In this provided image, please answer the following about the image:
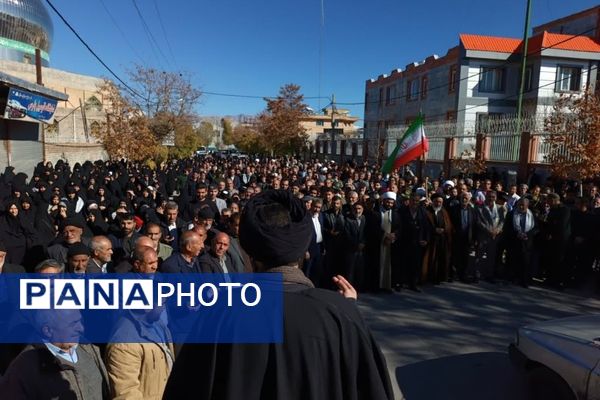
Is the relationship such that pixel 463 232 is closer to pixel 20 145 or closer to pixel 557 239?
pixel 557 239

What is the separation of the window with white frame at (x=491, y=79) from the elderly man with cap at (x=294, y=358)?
29.6 m

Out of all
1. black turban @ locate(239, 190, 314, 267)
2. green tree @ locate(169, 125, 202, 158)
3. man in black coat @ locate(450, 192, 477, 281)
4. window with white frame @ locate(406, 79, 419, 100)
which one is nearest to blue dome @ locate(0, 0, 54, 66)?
green tree @ locate(169, 125, 202, 158)

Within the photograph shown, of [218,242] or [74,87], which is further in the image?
[74,87]

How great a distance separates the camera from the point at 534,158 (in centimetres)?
1432

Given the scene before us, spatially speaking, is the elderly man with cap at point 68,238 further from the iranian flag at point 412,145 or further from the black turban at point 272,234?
the iranian flag at point 412,145

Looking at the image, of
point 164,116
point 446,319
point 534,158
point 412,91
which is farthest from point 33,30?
point 446,319

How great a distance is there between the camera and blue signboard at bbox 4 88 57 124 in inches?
546

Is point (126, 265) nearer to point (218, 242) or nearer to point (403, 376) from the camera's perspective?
point (218, 242)

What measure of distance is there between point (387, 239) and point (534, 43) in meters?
25.3

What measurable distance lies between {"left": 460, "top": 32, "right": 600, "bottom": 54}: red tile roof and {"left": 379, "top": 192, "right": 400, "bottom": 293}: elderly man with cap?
2288 cm

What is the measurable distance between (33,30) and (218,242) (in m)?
62.7

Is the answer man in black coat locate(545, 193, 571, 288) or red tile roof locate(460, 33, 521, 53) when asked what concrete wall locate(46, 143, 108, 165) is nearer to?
man in black coat locate(545, 193, 571, 288)

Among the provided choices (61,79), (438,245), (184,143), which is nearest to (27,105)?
(438,245)

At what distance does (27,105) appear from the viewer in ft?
47.9
